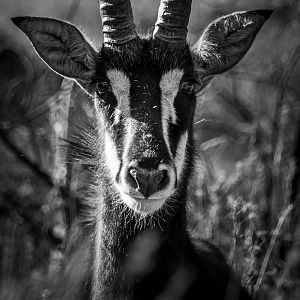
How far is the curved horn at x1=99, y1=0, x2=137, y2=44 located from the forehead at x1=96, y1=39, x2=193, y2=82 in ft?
0.30

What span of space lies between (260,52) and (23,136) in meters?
3.85

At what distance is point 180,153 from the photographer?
6688 millimetres

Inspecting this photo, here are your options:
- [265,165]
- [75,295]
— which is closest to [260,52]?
[265,165]

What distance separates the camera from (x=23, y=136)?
1070 centimetres

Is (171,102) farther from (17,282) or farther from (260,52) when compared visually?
(260,52)

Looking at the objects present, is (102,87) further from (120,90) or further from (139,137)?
(139,137)

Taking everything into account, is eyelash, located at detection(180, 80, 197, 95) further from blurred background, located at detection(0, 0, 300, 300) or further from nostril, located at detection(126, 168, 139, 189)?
nostril, located at detection(126, 168, 139, 189)

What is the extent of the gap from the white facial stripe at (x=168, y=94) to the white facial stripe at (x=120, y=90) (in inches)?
10.7

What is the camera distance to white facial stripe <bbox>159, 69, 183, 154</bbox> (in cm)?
649

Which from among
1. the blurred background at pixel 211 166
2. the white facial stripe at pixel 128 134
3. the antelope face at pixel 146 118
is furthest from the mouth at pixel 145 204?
the blurred background at pixel 211 166

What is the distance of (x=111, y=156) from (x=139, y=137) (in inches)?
23.5

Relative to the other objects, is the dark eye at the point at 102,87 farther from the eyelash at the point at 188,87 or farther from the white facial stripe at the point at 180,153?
the white facial stripe at the point at 180,153

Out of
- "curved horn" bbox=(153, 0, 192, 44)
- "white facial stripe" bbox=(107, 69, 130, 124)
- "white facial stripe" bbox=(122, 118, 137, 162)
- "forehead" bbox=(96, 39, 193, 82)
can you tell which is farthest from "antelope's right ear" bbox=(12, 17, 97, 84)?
"white facial stripe" bbox=(122, 118, 137, 162)

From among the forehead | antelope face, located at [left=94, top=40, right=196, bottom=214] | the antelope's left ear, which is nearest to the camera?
antelope face, located at [left=94, top=40, right=196, bottom=214]
